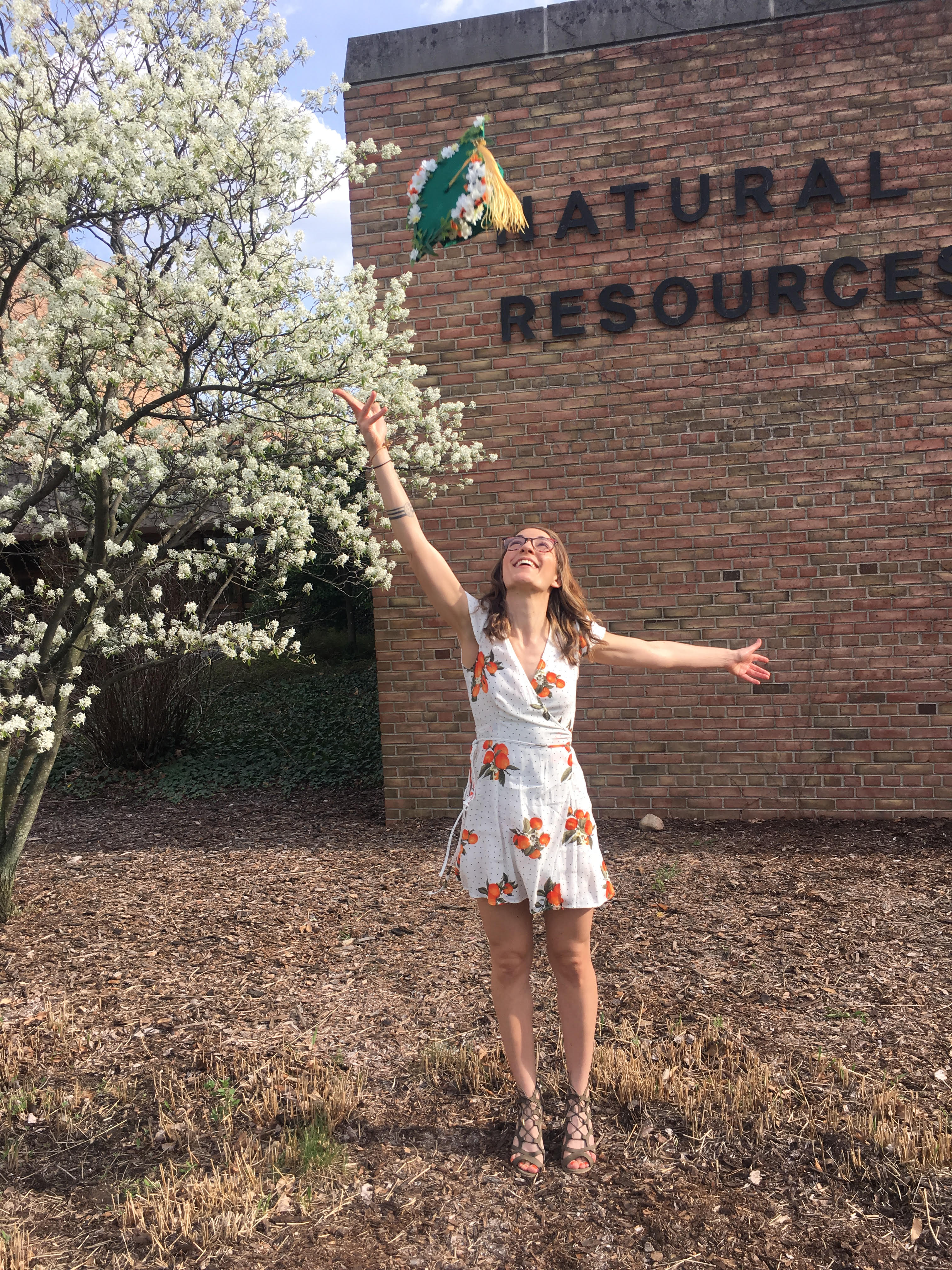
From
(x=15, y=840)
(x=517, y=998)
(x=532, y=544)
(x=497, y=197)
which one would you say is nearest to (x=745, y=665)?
(x=532, y=544)

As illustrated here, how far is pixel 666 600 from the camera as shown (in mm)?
6121

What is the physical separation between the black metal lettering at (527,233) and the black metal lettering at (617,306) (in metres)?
0.59

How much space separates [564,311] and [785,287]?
138 centimetres

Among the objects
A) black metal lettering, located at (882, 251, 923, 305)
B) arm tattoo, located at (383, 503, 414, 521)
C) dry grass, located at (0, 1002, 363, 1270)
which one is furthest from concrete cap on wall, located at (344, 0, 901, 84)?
dry grass, located at (0, 1002, 363, 1270)

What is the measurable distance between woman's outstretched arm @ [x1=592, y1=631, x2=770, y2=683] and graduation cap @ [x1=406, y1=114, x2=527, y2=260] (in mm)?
1608

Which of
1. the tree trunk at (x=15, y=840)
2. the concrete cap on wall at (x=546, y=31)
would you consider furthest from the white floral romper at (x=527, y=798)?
the concrete cap on wall at (x=546, y=31)

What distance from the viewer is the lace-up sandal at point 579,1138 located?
2730 mm

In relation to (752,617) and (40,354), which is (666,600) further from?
(40,354)

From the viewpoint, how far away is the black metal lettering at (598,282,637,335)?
→ 607 cm

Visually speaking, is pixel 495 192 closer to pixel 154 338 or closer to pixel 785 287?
pixel 154 338

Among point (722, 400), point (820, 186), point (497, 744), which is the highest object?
point (820, 186)

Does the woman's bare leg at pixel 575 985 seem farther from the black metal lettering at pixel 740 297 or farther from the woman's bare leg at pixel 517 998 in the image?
the black metal lettering at pixel 740 297

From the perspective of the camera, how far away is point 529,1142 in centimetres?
275

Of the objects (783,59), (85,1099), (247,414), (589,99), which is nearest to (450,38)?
(589,99)
